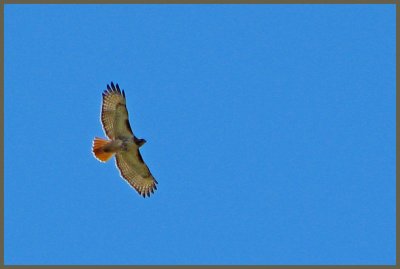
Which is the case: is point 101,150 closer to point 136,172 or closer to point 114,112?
point 114,112

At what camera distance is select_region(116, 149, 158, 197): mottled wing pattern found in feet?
86.8

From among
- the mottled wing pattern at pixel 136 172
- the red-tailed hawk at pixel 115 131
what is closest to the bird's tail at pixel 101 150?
the red-tailed hawk at pixel 115 131

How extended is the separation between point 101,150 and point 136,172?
5.64ft

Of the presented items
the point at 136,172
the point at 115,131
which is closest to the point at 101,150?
the point at 115,131

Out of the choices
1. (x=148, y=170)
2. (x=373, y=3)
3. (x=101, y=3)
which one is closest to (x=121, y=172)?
(x=148, y=170)

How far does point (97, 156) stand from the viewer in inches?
1000

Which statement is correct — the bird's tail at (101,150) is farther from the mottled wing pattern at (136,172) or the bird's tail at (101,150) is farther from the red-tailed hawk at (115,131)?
the mottled wing pattern at (136,172)

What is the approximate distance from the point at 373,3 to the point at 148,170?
621 cm

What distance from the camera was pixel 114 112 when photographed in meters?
25.8

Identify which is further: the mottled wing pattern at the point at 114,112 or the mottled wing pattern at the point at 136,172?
the mottled wing pattern at the point at 136,172

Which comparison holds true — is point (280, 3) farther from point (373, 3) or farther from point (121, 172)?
point (121, 172)

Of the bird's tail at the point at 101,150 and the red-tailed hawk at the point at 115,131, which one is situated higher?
the red-tailed hawk at the point at 115,131

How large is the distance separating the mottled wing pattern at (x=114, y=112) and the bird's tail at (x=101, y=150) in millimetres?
335

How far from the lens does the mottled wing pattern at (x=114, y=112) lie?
25.8m
